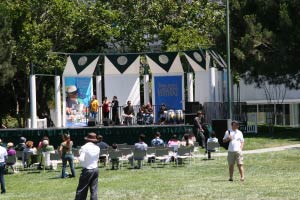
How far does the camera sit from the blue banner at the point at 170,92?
1559 inches

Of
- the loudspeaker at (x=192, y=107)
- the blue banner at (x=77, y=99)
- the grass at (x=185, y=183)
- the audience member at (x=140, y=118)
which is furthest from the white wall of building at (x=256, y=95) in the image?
the grass at (x=185, y=183)

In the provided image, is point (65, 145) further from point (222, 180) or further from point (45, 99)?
point (45, 99)

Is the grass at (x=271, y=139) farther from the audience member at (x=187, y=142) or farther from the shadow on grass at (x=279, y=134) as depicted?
the audience member at (x=187, y=142)

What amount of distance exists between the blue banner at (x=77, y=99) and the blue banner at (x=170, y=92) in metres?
4.07

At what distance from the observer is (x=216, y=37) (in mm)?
41156

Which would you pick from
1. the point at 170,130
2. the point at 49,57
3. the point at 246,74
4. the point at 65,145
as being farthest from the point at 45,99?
the point at 65,145

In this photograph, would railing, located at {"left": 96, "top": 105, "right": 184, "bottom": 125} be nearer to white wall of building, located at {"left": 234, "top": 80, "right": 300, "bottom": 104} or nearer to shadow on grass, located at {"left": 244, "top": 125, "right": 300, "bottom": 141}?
shadow on grass, located at {"left": 244, "top": 125, "right": 300, "bottom": 141}

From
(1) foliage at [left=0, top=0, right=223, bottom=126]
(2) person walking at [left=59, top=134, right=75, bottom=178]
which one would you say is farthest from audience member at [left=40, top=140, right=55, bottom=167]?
(1) foliage at [left=0, top=0, right=223, bottom=126]

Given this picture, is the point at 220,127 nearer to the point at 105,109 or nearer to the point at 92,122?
the point at 105,109

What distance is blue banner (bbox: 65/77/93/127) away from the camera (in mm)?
39594

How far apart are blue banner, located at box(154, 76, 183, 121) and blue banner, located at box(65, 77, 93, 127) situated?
4.07 m

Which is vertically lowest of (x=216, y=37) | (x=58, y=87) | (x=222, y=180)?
(x=222, y=180)

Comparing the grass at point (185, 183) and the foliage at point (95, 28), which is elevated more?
the foliage at point (95, 28)

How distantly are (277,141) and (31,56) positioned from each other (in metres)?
17.8
